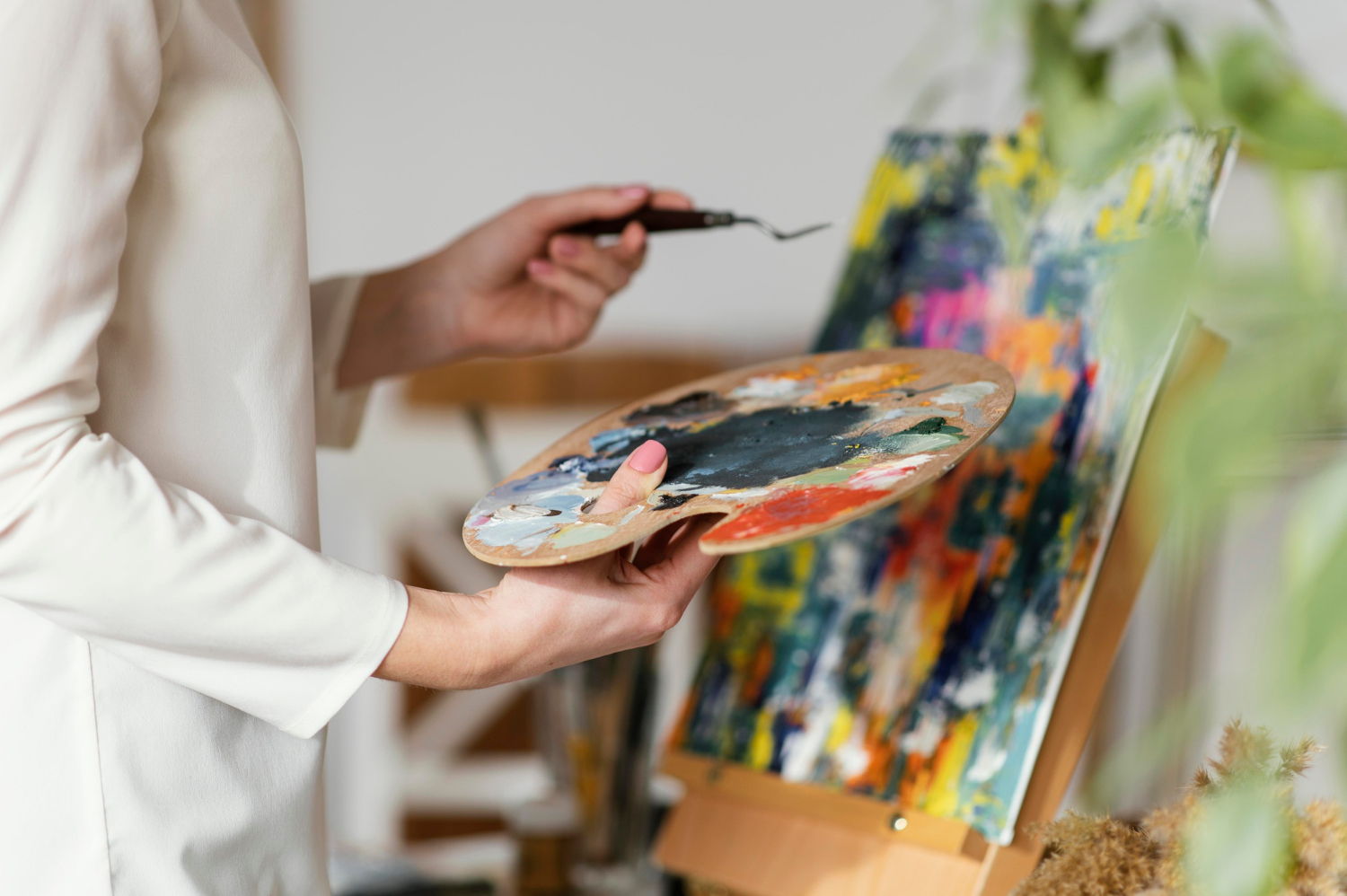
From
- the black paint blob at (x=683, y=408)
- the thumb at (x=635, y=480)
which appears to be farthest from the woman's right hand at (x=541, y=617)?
the black paint blob at (x=683, y=408)

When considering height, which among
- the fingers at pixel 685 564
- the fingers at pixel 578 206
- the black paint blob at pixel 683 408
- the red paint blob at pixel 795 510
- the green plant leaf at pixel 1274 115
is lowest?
the fingers at pixel 685 564

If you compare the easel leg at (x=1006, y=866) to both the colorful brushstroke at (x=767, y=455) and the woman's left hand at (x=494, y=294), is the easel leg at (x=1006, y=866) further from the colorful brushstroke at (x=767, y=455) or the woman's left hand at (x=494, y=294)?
the woman's left hand at (x=494, y=294)

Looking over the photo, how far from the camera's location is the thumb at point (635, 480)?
636mm

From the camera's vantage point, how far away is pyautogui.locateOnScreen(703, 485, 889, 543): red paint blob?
54 cm

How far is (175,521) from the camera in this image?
0.56 meters

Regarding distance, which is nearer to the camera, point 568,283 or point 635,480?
point 635,480

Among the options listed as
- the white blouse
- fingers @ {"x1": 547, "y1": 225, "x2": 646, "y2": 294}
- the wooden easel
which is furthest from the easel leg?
fingers @ {"x1": 547, "y1": 225, "x2": 646, "y2": 294}

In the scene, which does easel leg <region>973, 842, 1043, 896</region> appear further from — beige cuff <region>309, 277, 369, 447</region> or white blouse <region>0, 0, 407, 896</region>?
beige cuff <region>309, 277, 369, 447</region>

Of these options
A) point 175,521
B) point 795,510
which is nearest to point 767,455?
point 795,510

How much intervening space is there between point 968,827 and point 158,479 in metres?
0.61

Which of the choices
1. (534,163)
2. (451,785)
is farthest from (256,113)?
(451,785)

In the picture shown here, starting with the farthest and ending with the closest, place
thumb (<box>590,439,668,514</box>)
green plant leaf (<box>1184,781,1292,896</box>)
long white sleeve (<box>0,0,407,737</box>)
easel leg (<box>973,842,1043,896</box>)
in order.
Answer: easel leg (<box>973,842,1043,896</box>), thumb (<box>590,439,668,514</box>), long white sleeve (<box>0,0,407,737</box>), green plant leaf (<box>1184,781,1292,896</box>)

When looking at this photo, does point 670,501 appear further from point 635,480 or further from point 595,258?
point 595,258

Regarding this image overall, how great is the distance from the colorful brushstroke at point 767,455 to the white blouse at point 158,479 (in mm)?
118
